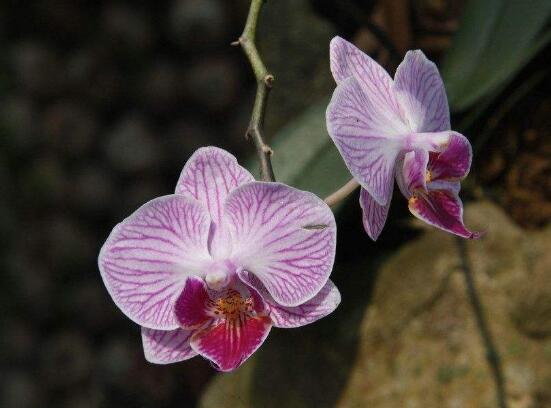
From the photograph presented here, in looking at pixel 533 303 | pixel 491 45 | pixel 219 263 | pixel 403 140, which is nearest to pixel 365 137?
pixel 403 140

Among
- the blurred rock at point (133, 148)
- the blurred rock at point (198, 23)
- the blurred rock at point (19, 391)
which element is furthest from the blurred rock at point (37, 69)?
the blurred rock at point (19, 391)

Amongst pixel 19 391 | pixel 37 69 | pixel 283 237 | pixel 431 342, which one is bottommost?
pixel 19 391

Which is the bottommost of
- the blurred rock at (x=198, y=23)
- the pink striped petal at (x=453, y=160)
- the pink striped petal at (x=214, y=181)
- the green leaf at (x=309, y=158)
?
the blurred rock at (x=198, y=23)

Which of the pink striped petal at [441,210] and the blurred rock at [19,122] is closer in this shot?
the pink striped petal at [441,210]

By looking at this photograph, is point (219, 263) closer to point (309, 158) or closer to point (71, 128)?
point (309, 158)

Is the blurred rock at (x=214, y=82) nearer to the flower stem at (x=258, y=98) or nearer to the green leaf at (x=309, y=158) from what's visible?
the green leaf at (x=309, y=158)

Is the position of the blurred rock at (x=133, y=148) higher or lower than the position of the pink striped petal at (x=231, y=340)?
lower

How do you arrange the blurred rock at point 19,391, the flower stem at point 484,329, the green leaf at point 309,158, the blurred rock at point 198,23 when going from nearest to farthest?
the green leaf at point 309,158, the flower stem at point 484,329, the blurred rock at point 198,23, the blurred rock at point 19,391

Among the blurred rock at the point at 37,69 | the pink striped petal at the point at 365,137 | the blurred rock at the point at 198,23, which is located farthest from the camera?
the blurred rock at the point at 37,69
